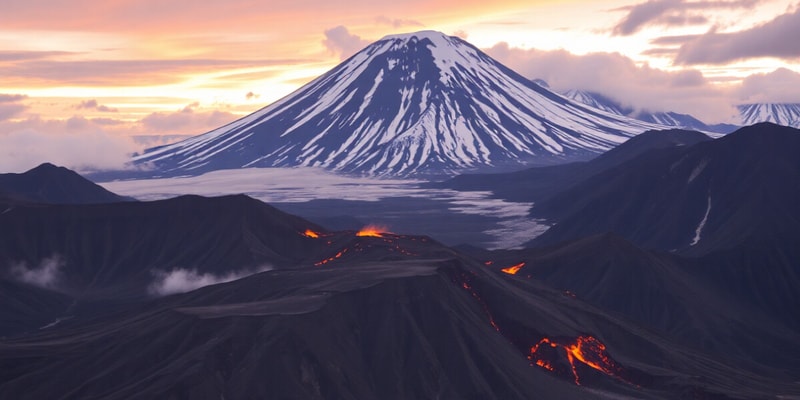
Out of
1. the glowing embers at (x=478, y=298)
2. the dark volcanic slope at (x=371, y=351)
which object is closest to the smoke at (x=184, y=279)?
the dark volcanic slope at (x=371, y=351)

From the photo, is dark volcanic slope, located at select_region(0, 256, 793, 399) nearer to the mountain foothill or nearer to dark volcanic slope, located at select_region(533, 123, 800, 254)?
the mountain foothill

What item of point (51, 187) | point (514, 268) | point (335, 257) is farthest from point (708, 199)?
point (51, 187)

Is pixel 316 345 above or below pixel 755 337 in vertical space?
above

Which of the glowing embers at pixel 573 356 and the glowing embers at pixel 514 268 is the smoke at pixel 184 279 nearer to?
the glowing embers at pixel 514 268

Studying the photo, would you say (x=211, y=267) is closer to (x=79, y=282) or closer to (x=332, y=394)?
(x=79, y=282)

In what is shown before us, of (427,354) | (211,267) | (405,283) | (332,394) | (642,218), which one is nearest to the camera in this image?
(332,394)

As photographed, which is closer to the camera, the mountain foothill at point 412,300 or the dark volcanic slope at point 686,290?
the mountain foothill at point 412,300

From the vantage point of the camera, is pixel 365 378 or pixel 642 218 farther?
pixel 642 218

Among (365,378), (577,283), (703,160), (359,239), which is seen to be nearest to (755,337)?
(577,283)
